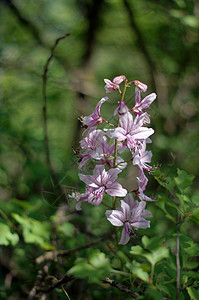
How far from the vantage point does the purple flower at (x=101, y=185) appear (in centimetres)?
127

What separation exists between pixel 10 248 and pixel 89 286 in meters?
1.03

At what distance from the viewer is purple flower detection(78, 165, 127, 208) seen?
1274mm

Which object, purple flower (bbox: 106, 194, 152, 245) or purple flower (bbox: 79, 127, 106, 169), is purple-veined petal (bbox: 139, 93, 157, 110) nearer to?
purple flower (bbox: 79, 127, 106, 169)

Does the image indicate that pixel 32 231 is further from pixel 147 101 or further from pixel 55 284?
pixel 147 101

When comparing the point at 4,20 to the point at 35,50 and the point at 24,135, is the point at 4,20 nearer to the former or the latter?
the point at 35,50

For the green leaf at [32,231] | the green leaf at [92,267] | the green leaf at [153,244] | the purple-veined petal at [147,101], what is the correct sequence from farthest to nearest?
the green leaf at [32,231] < the purple-veined petal at [147,101] < the green leaf at [153,244] < the green leaf at [92,267]

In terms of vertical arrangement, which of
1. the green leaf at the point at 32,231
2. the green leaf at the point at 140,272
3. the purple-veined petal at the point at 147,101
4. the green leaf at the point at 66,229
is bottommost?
the green leaf at the point at 66,229

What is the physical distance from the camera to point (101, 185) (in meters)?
1.30

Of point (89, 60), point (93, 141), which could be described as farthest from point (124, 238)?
point (89, 60)

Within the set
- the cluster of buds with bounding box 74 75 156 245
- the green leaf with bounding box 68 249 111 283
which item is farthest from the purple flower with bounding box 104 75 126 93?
the green leaf with bounding box 68 249 111 283

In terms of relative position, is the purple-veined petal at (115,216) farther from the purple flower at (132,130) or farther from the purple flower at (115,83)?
the purple flower at (115,83)

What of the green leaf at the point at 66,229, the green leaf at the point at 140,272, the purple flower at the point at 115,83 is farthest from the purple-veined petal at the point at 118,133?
the green leaf at the point at 66,229

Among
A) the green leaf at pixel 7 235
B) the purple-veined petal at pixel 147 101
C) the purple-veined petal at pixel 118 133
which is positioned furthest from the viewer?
the green leaf at pixel 7 235

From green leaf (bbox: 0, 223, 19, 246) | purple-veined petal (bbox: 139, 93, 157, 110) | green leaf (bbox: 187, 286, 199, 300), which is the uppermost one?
purple-veined petal (bbox: 139, 93, 157, 110)
